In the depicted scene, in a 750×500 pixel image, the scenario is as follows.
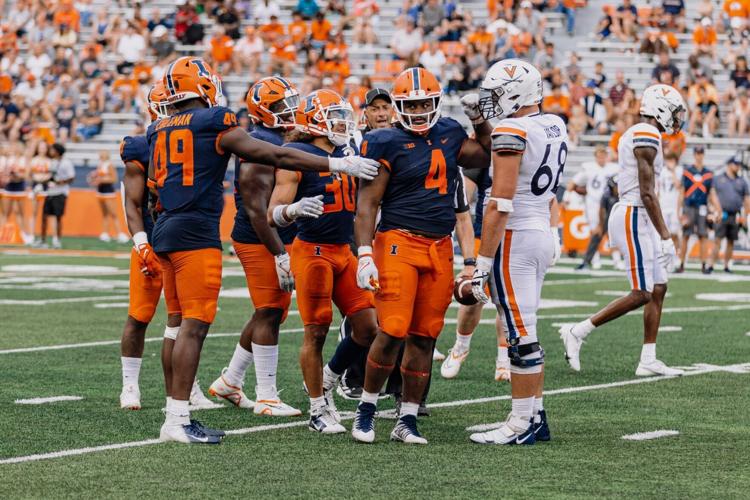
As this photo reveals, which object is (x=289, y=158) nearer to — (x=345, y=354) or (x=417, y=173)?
(x=417, y=173)

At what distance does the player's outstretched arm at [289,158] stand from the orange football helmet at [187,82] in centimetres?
31

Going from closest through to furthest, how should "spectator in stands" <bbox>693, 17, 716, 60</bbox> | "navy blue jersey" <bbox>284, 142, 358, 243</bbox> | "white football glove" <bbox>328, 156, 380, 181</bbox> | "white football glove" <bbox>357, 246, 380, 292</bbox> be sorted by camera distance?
1. "white football glove" <bbox>328, 156, 380, 181</bbox>
2. "white football glove" <bbox>357, 246, 380, 292</bbox>
3. "navy blue jersey" <bbox>284, 142, 358, 243</bbox>
4. "spectator in stands" <bbox>693, 17, 716, 60</bbox>

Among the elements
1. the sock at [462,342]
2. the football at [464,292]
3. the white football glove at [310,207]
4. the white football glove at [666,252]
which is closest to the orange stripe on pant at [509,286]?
the football at [464,292]

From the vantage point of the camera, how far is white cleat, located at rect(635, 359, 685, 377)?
9.52m

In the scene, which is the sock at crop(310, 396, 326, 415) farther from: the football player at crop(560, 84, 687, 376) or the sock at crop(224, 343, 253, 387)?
the football player at crop(560, 84, 687, 376)

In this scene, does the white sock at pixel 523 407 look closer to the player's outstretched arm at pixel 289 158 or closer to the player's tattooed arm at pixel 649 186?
the player's outstretched arm at pixel 289 158

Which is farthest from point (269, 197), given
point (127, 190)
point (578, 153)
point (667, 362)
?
point (578, 153)

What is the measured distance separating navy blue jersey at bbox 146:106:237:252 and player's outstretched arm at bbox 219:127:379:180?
0.26 ft

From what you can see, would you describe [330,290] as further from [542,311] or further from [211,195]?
[542,311]

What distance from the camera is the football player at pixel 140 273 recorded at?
7566 millimetres

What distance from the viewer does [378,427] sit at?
746cm

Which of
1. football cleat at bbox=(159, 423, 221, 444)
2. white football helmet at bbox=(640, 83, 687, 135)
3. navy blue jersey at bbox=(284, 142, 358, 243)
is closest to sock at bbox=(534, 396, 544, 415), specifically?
navy blue jersey at bbox=(284, 142, 358, 243)

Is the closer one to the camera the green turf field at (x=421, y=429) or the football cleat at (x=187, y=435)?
the green turf field at (x=421, y=429)

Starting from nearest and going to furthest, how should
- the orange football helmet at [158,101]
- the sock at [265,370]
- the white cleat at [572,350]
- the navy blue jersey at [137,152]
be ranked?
the navy blue jersey at [137,152], the orange football helmet at [158,101], the sock at [265,370], the white cleat at [572,350]
